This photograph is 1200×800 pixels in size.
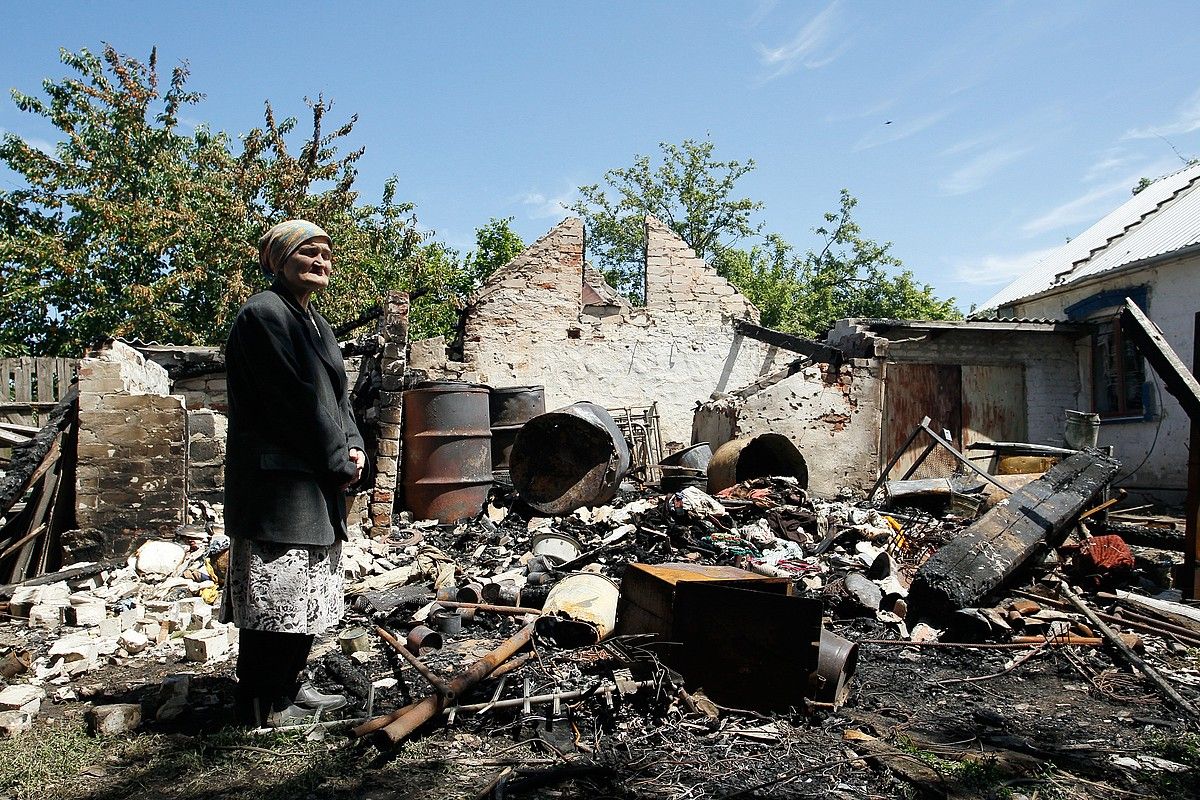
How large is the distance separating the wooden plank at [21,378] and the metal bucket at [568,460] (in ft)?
22.3

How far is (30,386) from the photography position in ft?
33.5


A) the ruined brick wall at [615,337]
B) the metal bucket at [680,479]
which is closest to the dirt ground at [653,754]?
the metal bucket at [680,479]

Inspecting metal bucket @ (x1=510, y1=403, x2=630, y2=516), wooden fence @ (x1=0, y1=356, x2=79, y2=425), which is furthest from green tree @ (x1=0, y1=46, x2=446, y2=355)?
metal bucket @ (x1=510, y1=403, x2=630, y2=516)

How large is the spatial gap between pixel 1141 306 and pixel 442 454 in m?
10.7

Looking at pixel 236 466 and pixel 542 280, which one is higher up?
pixel 542 280

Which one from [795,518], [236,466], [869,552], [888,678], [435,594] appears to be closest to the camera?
[236,466]

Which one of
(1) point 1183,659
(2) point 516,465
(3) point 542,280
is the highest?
(3) point 542,280

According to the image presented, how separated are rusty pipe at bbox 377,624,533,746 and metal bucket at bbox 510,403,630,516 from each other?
15.7ft

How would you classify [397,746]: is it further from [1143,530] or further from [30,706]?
[1143,530]

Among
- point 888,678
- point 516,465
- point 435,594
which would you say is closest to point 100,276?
point 516,465

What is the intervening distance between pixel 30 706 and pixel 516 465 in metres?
5.59

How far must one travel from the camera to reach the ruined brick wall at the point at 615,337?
1317 centimetres

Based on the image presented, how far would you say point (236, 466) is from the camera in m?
2.96

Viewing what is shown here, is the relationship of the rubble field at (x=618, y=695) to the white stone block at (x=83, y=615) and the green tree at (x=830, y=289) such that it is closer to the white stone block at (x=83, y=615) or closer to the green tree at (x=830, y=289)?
the white stone block at (x=83, y=615)
